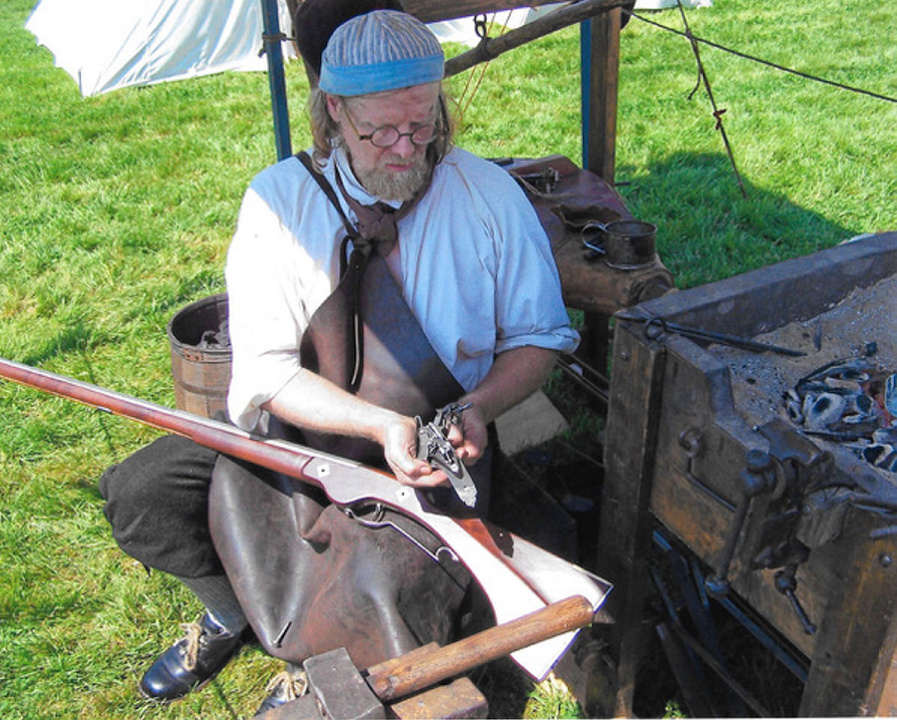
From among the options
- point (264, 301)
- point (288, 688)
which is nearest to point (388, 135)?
point (264, 301)

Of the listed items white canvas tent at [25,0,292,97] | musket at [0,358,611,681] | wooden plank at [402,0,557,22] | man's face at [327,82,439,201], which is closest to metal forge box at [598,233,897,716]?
musket at [0,358,611,681]

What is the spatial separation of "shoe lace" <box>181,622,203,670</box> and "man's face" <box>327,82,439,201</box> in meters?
1.44

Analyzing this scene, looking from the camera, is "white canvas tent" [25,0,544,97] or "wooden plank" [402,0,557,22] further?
"white canvas tent" [25,0,544,97]

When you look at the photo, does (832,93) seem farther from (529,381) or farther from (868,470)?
(868,470)

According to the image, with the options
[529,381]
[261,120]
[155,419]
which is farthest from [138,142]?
[529,381]

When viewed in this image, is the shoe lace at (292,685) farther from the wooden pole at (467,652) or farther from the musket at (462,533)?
the wooden pole at (467,652)

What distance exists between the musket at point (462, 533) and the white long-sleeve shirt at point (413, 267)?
0.38ft

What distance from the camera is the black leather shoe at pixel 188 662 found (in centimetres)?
255

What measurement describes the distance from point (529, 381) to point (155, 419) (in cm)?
102

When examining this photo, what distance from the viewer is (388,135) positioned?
2.01m

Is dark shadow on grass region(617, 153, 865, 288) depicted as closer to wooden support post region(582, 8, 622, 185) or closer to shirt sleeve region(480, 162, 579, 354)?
wooden support post region(582, 8, 622, 185)

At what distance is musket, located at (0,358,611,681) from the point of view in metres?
1.82

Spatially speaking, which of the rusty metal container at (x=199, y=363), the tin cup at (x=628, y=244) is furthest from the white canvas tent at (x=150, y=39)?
the tin cup at (x=628, y=244)

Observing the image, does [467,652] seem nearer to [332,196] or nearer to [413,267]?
[413,267]
